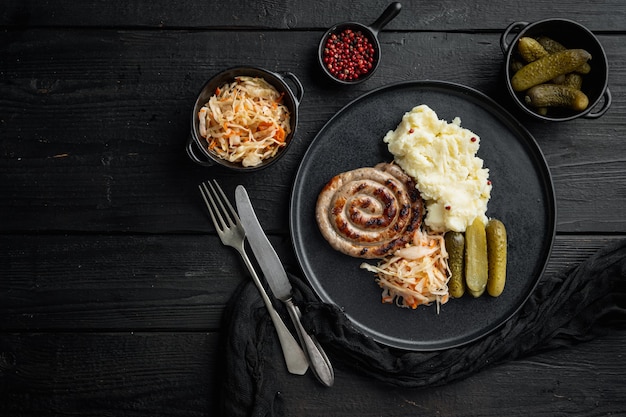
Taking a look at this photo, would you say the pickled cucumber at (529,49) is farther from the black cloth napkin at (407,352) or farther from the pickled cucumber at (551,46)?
the black cloth napkin at (407,352)

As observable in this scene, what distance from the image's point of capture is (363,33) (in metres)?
4.03

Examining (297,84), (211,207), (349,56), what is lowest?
(211,207)

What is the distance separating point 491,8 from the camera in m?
4.26

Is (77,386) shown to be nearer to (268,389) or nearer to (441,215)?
(268,389)

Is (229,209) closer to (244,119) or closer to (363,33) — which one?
(244,119)

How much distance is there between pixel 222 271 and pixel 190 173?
741 mm

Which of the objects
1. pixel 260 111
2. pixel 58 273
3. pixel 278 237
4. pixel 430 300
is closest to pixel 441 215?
pixel 430 300

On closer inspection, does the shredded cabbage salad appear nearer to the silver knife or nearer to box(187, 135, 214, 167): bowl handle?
box(187, 135, 214, 167): bowl handle

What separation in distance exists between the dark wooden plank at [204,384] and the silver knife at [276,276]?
142 mm

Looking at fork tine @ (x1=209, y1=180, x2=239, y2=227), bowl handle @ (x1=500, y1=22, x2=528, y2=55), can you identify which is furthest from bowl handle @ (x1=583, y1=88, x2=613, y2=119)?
fork tine @ (x1=209, y1=180, x2=239, y2=227)

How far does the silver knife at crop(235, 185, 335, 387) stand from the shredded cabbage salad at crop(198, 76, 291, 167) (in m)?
0.33

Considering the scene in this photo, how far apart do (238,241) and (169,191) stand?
2.07 ft

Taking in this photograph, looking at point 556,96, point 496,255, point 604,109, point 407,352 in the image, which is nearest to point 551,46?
point 556,96

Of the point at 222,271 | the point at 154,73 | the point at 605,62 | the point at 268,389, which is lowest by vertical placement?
the point at 268,389
